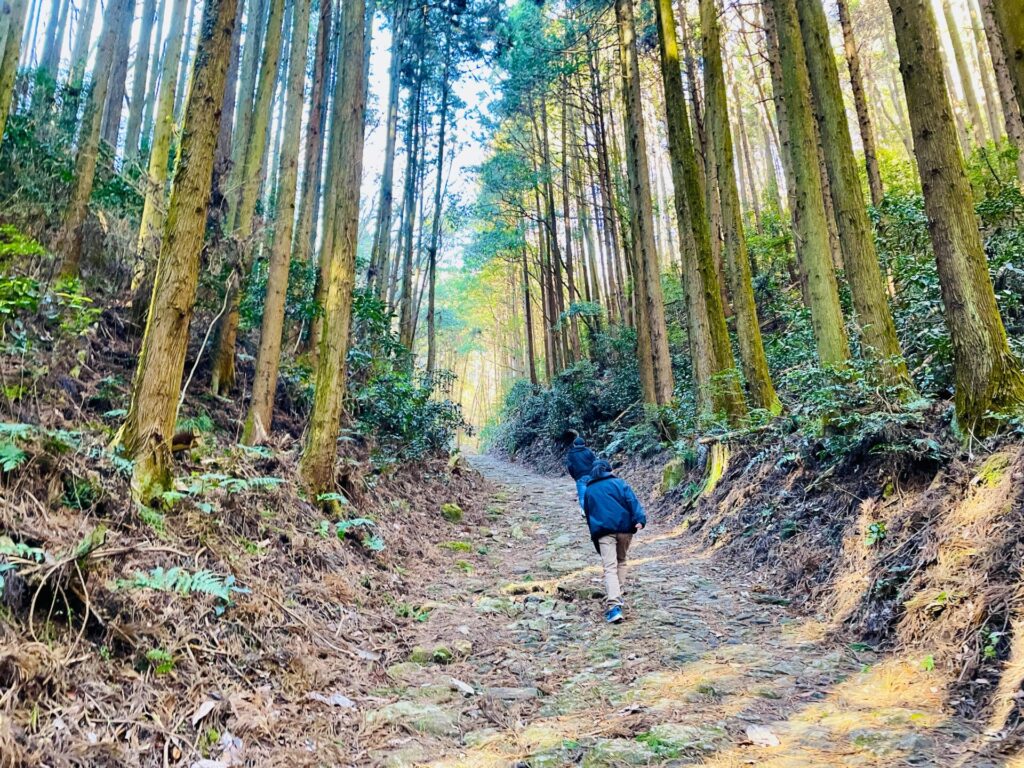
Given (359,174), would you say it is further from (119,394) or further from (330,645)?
(330,645)

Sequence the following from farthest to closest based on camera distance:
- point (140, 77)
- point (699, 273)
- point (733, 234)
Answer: point (140, 77)
point (699, 273)
point (733, 234)

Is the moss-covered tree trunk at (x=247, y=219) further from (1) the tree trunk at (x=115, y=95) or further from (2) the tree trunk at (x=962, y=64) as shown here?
(2) the tree trunk at (x=962, y=64)

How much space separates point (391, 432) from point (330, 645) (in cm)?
649

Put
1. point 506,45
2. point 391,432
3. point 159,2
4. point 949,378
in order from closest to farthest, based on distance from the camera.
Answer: point 949,378, point 391,432, point 159,2, point 506,45

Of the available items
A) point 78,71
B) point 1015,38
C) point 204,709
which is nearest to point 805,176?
point 1015,38

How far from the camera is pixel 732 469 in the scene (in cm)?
834

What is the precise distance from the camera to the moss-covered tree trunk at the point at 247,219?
7.50 m

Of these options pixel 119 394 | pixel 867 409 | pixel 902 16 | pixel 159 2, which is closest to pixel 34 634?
pixel 119 394

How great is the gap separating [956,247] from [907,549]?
2.46 meters

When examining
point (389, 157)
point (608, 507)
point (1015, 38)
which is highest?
point (389, 157)

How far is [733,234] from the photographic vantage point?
967 centimetres

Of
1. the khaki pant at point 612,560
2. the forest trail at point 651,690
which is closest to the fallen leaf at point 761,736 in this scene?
the forest trail at point 651,690

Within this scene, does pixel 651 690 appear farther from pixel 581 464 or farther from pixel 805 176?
pixel 805 176

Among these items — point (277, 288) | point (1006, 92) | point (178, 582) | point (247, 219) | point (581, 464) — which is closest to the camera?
point (178, 582)
